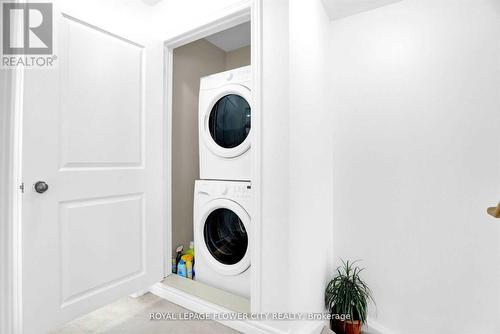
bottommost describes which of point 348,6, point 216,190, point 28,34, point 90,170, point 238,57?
point 216,190

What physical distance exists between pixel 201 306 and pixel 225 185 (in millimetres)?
832

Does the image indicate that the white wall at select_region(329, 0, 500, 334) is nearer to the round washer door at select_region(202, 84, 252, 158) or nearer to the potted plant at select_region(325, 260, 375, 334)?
the potted plant at select_region(325, 260, 375, 334)

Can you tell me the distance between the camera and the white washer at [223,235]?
1.85 meters

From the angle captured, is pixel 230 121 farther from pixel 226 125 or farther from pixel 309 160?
pixel 309 160

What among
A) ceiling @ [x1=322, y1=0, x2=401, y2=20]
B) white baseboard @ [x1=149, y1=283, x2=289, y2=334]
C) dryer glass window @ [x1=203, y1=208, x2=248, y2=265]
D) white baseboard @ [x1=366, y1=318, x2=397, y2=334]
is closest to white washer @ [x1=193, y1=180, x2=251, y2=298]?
dryer glass window @ [x1=203, y1=208, x2=248, y2=265]

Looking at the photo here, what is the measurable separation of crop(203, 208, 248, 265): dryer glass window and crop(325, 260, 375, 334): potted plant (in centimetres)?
66

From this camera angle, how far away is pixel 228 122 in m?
2.05

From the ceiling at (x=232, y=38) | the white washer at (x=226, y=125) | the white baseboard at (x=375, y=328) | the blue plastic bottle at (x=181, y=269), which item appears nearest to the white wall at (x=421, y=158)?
the white baseboard at (x=375, y=328)

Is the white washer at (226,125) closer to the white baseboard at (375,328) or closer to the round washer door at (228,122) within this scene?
the round washer door at (228,122)

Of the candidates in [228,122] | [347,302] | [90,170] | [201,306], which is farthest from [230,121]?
[347,302]

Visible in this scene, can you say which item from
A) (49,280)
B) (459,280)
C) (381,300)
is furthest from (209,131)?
(459,280)

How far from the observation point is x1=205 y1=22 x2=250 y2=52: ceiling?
8.14 feet

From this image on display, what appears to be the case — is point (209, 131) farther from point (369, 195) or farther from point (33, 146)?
point (369, 195)

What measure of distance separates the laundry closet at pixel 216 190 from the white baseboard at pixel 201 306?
0.15 feet
